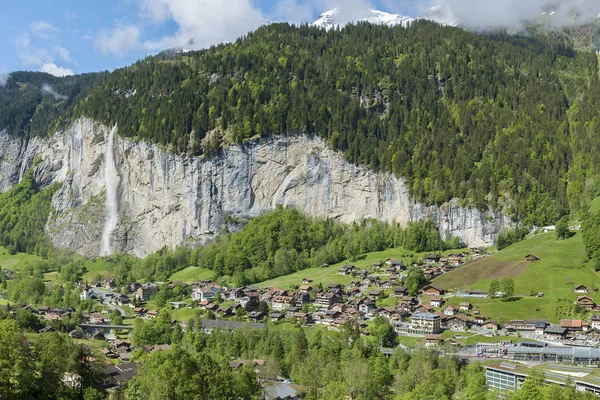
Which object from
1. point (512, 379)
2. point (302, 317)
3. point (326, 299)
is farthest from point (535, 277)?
point (512, 379)

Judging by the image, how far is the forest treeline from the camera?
467 ft

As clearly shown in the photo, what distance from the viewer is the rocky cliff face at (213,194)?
508 ft

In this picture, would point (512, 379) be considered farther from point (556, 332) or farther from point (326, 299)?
point (326, 299)

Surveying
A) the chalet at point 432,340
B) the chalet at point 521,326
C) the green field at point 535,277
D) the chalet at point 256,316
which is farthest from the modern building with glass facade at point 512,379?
the chalet at point 256,316

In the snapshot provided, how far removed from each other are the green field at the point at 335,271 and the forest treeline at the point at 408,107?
1729cm

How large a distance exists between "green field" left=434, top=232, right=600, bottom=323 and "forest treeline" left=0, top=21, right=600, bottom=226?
1888cm

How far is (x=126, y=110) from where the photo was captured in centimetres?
18088

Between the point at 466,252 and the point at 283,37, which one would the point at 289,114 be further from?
the point at 466,252

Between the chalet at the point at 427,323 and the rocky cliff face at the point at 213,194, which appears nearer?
A: the chalet at the point at 427,323

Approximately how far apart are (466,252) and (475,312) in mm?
38904

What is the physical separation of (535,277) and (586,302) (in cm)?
1184

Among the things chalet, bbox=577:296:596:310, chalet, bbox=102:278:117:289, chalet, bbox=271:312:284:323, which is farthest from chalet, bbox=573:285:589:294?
chalet, bbox=102:278:117:289

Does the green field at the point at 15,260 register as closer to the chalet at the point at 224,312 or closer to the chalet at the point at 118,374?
the chalet at the point at 224,312

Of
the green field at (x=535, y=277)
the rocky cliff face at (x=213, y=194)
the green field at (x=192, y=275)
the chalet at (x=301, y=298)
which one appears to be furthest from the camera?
the rocky cliff face at (x=213, y=194)
